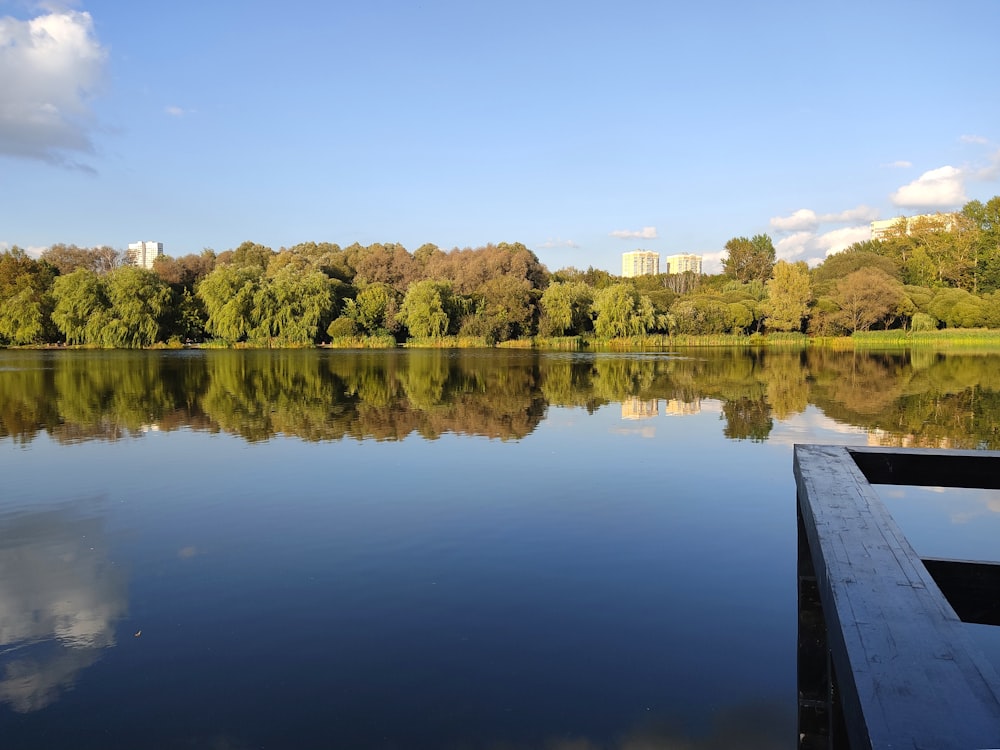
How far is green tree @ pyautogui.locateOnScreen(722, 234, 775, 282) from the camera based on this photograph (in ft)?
311

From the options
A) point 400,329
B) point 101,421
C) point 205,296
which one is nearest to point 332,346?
point 400,329

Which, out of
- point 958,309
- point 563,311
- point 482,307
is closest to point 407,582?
point 563,311

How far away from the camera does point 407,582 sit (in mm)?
6125

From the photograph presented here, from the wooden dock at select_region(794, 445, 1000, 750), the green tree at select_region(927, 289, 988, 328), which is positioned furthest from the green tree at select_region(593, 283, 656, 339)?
the wooden dock at select_region(794, 445, 1000, 750)

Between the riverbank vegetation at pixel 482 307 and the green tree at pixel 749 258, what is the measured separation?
63.7ft

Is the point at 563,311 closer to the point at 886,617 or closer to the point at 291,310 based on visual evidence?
the point at 291,310

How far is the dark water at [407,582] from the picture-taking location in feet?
13.6

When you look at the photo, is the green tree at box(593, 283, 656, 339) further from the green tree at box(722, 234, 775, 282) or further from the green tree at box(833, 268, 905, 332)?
the green tree at box(722, 234, 775, 282)

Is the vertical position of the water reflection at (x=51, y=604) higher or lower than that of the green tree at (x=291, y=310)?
lower

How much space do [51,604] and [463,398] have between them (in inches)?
595

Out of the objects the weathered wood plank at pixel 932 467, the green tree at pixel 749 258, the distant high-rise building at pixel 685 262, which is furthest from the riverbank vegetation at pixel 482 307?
the distant high-rise building at pixel 685 262

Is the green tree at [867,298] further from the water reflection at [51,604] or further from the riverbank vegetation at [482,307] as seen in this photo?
the water reflection at [51,604]

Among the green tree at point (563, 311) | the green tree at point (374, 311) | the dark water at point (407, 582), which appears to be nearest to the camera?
the dark water at point (407, 582)

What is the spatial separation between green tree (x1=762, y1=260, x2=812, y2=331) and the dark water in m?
52.5
